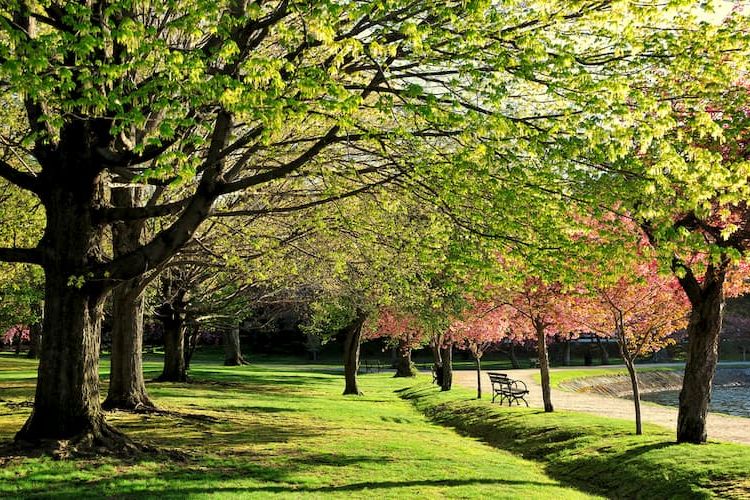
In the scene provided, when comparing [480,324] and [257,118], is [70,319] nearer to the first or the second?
[257,118]

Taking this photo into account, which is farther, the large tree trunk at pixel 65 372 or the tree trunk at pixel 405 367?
the tree trunk at pixel 405 367

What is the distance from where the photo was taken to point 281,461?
1325cm

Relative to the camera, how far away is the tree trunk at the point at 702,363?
50.6 feet

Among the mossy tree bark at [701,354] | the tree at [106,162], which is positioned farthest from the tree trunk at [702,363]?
the tree at [106,162]

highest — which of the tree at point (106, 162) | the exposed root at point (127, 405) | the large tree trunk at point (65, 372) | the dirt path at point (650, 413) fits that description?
the tree at point (106, 162)

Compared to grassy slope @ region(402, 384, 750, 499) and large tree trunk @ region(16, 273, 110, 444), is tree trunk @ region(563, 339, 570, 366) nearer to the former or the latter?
grassy slope @ region(402, 384, 750, 499)

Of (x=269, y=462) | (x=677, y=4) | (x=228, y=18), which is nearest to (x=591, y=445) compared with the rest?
(x=269, y=462)

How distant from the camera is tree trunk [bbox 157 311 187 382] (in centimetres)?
3166

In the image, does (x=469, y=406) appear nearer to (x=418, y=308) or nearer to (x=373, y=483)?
(x=418, y=308)

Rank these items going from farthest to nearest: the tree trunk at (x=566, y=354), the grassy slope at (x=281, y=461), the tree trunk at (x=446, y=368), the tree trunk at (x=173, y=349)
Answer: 1. the tree trunk at (x=566, y=354)
2. the tree trunk at (x=446, y=368)
3. the tree trunk at (x=173, y=349)
4. the grassy slope at (x=281, y=461)

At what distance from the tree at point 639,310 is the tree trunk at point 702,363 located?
1809 mm

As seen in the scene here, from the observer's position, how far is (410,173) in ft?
38.4

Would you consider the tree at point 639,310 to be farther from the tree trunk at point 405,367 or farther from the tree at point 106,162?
the tree trunk at point 405,367

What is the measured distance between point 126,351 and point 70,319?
7.28 m
